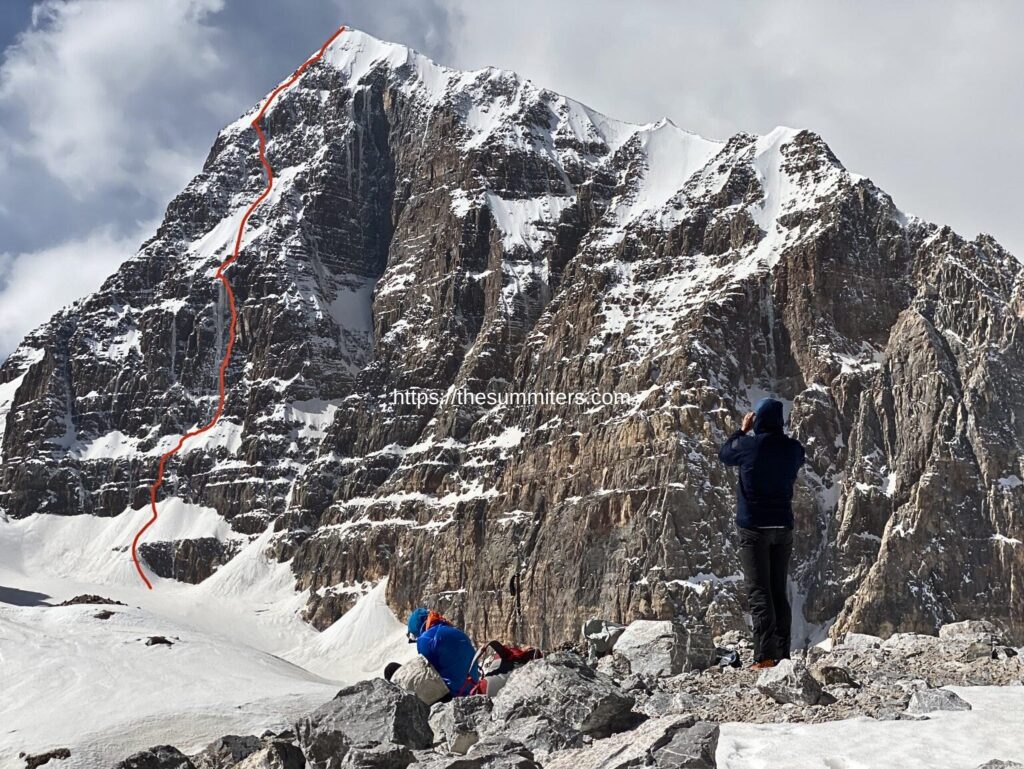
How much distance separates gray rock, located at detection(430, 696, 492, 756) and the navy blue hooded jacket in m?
4.11

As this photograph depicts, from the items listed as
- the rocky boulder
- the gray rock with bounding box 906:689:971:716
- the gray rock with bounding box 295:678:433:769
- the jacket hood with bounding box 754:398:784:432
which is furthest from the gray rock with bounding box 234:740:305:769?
the jacket hood with bounding box 754:398:784:432

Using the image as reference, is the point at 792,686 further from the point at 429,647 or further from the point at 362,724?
the point at 429,647

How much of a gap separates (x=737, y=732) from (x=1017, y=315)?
5677 inches

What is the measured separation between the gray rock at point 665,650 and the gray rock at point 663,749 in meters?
8.18

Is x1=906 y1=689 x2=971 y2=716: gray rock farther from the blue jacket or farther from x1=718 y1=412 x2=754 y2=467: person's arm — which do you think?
the blue jacket

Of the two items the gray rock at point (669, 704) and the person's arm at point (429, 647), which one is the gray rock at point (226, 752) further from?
the gray rock at point (669, 704)

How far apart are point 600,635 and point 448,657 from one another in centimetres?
705

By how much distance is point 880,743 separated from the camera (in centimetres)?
955

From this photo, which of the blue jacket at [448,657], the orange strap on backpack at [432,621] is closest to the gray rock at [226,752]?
the blue jacket at [448,657]

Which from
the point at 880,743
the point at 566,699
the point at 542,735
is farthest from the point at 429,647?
the point at 880,743

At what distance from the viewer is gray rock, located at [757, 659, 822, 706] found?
1196 cm

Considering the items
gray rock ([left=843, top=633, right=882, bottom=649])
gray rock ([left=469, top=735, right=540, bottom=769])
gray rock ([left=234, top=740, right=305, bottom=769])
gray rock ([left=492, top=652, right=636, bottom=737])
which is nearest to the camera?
gray rock ([left=469, top=735, right=540, bottom=769])

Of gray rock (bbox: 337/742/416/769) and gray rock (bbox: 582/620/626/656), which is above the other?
gray rock (bbox: 582/620/626/656)

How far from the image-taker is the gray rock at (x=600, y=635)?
21.2m
